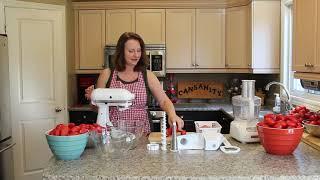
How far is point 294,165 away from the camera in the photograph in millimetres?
1454

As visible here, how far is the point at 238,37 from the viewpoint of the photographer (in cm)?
401

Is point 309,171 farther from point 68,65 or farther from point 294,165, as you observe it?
point 68,65

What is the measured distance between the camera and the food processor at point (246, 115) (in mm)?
1822

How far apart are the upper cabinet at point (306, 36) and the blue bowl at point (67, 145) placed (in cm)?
145

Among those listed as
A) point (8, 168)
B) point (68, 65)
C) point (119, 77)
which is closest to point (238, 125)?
point (119, 77)

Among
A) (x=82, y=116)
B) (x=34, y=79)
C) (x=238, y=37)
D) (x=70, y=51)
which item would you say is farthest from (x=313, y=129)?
(x=70, y=51)

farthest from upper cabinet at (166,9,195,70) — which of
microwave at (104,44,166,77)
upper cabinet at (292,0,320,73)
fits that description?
upper cabinet at (292,0,320,73)

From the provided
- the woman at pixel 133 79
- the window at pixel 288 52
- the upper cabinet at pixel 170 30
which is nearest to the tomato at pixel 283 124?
the woman at pixel 133 79

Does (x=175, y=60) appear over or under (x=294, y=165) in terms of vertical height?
over

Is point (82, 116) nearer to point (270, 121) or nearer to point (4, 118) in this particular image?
point (4, 118)

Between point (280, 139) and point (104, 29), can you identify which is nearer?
point (280, 139)

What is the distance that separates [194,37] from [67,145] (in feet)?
9.53

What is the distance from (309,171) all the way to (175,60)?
2.91 meters

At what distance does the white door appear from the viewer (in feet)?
11.6
